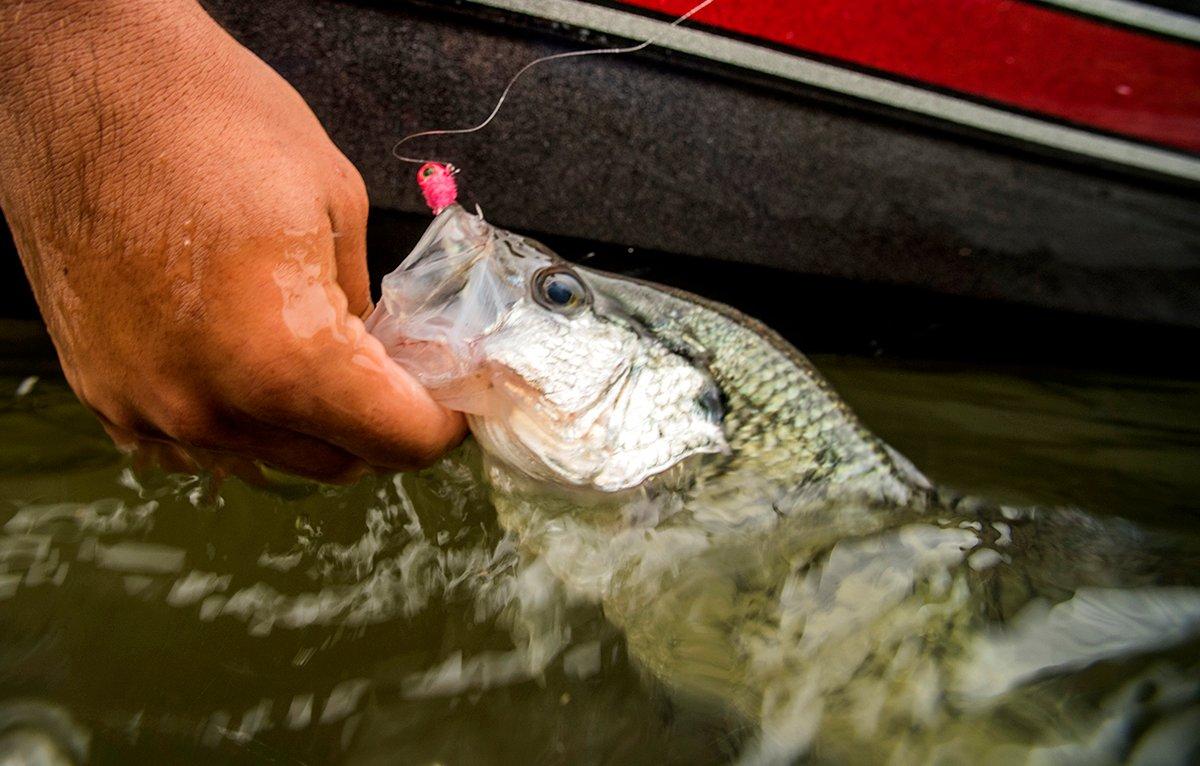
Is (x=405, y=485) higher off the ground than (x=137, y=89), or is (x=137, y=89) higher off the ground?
(x=137, y=89)

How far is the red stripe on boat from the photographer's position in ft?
8.44

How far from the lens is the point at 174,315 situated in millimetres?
1093

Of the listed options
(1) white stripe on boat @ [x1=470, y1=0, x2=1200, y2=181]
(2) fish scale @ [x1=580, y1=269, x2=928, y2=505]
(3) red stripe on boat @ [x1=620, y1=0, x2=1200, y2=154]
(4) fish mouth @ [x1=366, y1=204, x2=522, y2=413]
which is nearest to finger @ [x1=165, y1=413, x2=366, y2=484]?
(4) fish mouth @ [x1=366, y1=204, x2=522, y2=413]

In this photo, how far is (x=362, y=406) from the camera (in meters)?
1.20

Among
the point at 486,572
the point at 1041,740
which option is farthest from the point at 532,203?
the point at 1041,740

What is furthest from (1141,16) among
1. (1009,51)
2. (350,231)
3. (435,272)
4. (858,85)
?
(350,231)

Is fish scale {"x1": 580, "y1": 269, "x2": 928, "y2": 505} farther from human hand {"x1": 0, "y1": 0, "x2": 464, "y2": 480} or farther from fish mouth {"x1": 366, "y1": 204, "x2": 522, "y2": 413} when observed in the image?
human hand {"x1": 0, "y1": 0, "x2": 464, "y2": 480}

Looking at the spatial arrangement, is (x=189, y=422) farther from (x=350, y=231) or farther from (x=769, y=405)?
(x=769, y=405)

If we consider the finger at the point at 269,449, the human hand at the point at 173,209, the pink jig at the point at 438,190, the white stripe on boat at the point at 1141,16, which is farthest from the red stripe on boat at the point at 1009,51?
the finger at the point at 269,449

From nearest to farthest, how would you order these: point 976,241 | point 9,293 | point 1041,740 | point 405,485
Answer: point 1041,740 < point 405,485 < point 9,293 < point 976,241

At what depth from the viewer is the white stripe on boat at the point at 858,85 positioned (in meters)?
2.39

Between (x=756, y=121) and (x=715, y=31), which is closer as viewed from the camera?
(x=715, y=31)

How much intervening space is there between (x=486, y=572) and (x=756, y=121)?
195 cm

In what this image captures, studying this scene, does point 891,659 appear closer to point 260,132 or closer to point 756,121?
point 260,132
